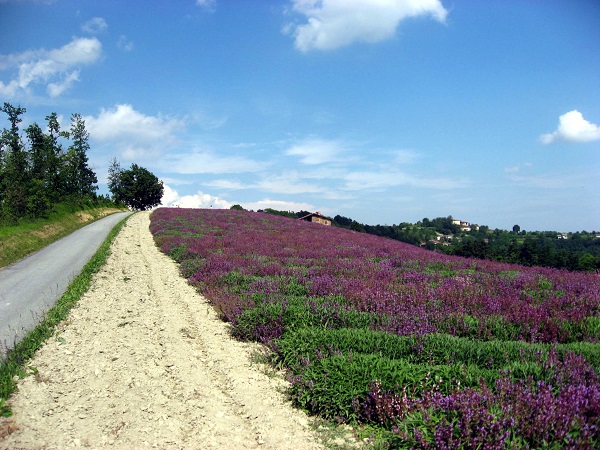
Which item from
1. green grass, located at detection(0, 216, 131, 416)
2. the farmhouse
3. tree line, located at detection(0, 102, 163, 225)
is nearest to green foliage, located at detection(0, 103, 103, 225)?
tree line, located at detection(0, 102, 163, 225)

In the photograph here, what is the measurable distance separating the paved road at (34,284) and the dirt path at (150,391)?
3.39 feet

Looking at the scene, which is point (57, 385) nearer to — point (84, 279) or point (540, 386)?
point (540, 386)

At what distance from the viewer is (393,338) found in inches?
215

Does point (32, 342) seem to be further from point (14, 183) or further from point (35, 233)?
point (14, 183)

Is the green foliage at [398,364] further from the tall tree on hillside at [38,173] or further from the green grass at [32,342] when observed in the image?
the tall tree on hillside at [38,173]

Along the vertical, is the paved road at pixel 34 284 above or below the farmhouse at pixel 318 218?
below

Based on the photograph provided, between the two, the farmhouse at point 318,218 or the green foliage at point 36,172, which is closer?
the green foliage at point 36,172

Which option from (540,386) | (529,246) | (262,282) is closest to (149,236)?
(262,282)

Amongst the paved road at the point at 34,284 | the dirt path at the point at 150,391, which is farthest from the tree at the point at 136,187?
the dirt path at the point at 150,391

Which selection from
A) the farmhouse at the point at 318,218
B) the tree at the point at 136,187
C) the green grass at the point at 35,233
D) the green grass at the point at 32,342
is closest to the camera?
the green grass at the point at 32,342

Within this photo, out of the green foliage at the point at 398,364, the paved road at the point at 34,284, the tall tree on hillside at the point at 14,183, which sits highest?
the tall tree on hillside at the point at 14,183

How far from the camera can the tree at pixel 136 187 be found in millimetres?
89750

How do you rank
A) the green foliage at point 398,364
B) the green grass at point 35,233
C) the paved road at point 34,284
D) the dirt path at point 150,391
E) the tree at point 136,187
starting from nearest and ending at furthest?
the dirt path at point 150,391 → the green foliage at point 398,364 → the paved road at point 34,284 → the green grass at point 35,233 → the tree at point 136,187

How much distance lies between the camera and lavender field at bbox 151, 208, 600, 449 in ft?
11.0
